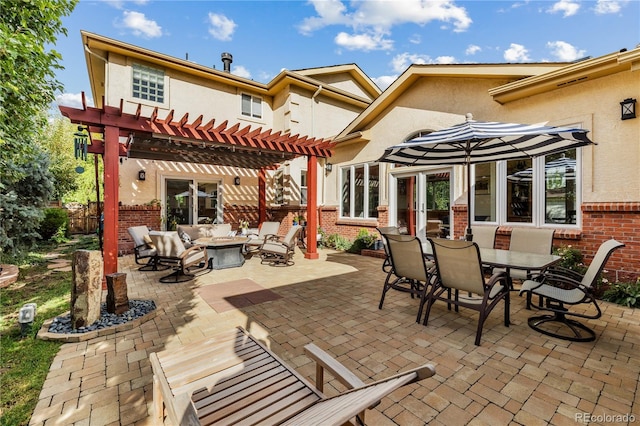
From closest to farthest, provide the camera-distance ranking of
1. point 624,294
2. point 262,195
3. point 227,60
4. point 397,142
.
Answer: point 624,294 < point 397,142 < point 262,195 < point 227,60

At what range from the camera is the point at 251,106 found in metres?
12.4

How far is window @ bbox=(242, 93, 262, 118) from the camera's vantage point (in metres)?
12.3

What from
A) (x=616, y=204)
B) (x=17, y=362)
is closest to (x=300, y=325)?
(x=17, y=362)

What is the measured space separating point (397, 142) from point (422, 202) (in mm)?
2085

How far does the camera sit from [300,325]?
378 cm

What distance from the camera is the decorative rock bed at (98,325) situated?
3342 millimetres

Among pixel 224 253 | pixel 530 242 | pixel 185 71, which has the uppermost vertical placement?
pixel 185 71

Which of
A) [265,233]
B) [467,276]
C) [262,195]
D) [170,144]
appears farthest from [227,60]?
[467,276]

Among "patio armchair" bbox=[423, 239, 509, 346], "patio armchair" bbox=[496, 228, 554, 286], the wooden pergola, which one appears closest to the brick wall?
the wooden pergola

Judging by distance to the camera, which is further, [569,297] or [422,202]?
[422,202]

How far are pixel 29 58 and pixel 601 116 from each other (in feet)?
31.6

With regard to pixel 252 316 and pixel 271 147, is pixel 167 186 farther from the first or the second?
pixel 252 316

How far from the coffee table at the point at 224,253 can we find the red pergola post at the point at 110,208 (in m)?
1.99

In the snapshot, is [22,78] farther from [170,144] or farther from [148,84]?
[148,84]
